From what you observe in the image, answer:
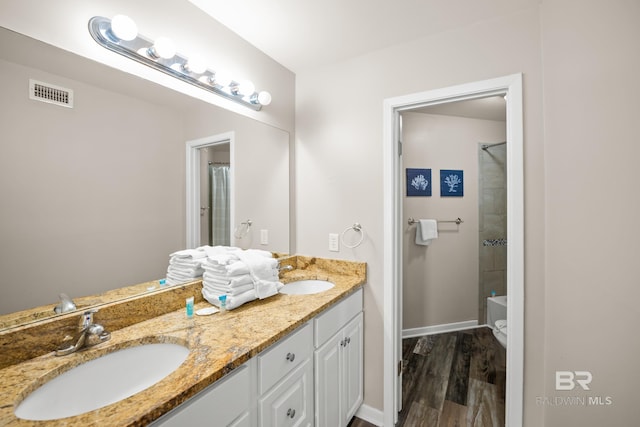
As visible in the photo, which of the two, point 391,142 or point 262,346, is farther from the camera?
point 391,142

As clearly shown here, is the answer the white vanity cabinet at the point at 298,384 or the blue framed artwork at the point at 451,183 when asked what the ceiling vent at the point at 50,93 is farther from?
the blue framed artwork at the point at 451,183

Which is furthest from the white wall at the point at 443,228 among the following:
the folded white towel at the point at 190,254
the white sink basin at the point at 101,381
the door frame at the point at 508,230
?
the white sink basin at the point at 101,381

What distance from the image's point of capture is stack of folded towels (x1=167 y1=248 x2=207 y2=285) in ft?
4.49

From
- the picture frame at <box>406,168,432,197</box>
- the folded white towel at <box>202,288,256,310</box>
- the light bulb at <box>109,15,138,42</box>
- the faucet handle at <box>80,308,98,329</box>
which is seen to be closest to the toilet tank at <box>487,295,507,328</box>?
the picture frame at <box>406,168,432,197</box>

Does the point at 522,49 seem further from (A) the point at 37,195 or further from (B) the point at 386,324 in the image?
(A) the point at 37,195

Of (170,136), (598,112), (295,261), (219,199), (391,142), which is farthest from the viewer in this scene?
(295,261)

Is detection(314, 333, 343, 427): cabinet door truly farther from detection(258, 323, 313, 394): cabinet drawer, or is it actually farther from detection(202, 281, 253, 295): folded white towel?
detection(202, 281, 253, 295): folded white towel

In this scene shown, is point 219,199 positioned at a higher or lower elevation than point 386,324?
higher

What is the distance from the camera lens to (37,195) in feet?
3.08

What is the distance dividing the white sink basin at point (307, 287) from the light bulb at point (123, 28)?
1482 millimetres

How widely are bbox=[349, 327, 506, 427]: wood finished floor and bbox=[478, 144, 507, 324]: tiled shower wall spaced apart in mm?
528

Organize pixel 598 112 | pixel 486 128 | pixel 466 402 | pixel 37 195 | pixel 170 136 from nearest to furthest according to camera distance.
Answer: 1. pixel 37 195
2. pixel 598 112
3. pixel 170 136
4. pixel 466 402
5. pixel 486 128

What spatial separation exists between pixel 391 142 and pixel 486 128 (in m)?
1.97

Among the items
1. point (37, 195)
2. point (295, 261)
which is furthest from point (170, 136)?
point (295, 261)
